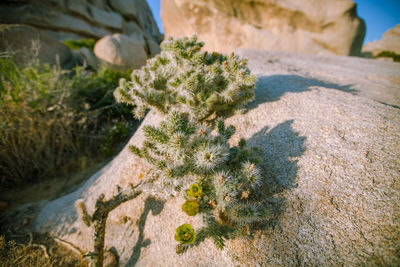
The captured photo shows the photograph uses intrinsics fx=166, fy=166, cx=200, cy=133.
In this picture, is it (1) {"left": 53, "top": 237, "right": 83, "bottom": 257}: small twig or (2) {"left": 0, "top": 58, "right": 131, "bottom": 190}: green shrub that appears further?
(2) {"left": 0, "top": 58, "right": 131, "bottom": 190}: green shrub

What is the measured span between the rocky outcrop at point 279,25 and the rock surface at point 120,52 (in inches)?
129

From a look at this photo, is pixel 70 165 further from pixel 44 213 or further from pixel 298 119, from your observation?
pixel 298 119

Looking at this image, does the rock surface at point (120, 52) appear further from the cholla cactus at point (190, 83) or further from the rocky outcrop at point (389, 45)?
the rocky outcrop at point (389, 45)

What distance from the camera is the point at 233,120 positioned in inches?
86.2

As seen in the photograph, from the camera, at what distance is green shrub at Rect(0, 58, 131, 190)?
9.36ft

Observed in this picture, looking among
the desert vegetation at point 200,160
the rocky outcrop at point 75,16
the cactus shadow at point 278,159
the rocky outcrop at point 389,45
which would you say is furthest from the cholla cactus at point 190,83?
the rocky outcrop at point 75,16

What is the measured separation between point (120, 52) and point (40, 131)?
5.95 meters

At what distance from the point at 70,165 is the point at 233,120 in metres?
3.50

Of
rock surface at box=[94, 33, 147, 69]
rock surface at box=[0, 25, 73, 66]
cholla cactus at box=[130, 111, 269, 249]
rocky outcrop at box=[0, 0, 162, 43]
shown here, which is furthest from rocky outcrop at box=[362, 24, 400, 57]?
rocky outcrop at box=[0, 0, 162, 43]

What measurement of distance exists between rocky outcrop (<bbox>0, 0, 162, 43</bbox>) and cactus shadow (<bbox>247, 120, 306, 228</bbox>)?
20889mm

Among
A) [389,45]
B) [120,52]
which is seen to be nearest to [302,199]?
[120,52]

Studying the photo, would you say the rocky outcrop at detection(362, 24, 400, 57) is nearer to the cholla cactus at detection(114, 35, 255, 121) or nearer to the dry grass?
the cholla cactus at detection(114, 35, 255, 121)

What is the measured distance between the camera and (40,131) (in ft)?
10.1

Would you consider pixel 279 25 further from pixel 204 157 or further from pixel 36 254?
pixel 36 254
